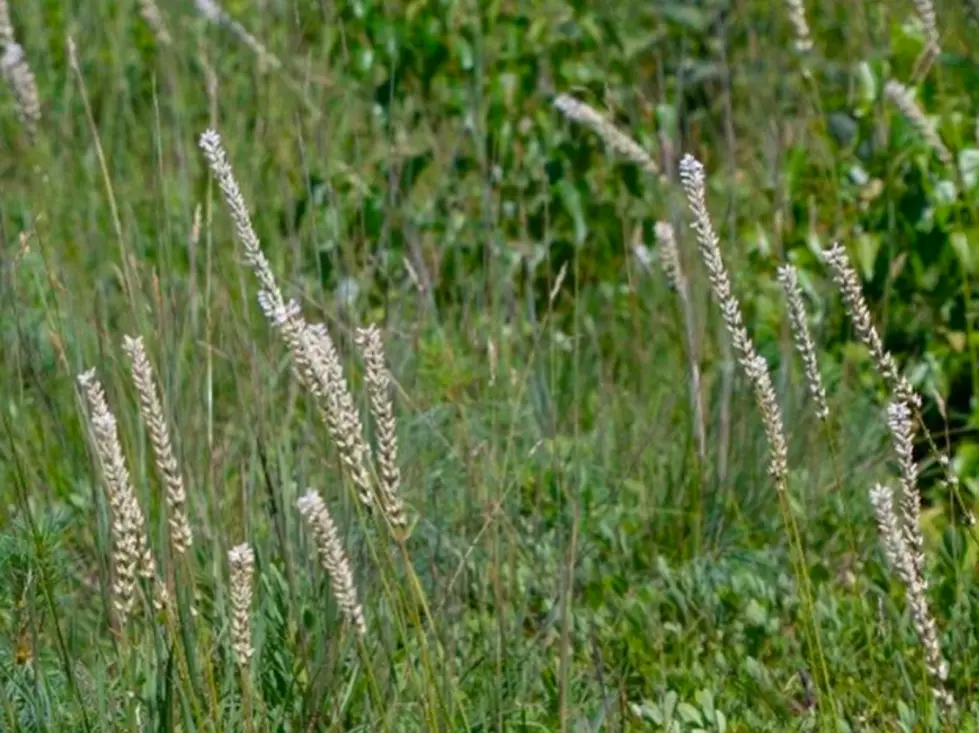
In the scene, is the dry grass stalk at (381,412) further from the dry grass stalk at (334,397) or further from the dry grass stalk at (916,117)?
the dry grass stalk at (916,117)

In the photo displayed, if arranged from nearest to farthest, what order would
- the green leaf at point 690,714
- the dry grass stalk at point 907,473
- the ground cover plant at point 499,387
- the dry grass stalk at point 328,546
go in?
the dry grass stalk at point 328,546 < the dry grass stalk at point 907,473 < the ground cover plant at point 499,387 < the green leaf at point 690,714

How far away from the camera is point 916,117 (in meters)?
2.97

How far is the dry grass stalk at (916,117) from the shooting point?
2.86 meters

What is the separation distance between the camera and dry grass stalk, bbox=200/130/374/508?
171 cm

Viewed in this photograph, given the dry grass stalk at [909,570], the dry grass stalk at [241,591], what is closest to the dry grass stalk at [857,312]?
the dry grass stalk at [909,570]

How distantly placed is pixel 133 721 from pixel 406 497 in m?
A: 0.97

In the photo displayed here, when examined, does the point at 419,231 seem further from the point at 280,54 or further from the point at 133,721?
the point at 133,721

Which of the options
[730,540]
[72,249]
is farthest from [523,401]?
[72,249]

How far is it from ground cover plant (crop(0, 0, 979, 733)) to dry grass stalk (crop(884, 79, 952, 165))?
0.06 feet

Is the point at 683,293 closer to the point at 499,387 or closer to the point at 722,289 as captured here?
the point at 499,387

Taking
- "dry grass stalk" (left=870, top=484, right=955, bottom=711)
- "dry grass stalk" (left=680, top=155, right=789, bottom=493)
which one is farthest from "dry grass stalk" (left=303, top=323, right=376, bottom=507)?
"dry grass stalk" (left=870, top=484, right=955, bottom=711)

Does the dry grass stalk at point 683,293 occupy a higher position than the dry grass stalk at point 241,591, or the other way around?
the dry grass stalk at point 241,591

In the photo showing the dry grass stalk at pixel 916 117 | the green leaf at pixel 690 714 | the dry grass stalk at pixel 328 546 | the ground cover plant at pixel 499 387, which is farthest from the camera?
the dry grass stalk at pixel 916 117

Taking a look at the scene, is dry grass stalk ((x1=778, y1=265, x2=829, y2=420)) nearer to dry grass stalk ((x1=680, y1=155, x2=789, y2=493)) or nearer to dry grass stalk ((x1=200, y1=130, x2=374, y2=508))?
dry grass stalk ((x1=680, y1=155, x2=789, y2=493))
